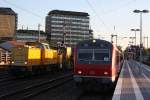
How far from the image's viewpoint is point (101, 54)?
2278 centimetres

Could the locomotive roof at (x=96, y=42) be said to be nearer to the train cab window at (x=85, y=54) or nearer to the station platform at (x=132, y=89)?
the train cab window at (x=85, y=54)

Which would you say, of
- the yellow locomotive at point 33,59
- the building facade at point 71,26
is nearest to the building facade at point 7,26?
the building facade at point 71,26

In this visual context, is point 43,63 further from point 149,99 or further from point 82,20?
point 82,20

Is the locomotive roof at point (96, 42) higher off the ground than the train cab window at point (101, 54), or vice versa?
the locomotive roof at point (96, 42)

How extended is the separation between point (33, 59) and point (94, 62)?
44.5 ft

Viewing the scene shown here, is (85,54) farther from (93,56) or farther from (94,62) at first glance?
(94,62)

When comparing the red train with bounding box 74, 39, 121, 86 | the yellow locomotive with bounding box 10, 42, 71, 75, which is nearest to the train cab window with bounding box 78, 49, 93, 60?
the red train with bounding box 74, 39, 121, 86

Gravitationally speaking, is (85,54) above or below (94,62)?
above

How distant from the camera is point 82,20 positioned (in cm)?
10856

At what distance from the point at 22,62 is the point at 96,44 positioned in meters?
12.5

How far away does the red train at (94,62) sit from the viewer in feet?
72.8

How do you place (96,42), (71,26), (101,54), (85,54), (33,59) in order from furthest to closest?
1. (71,26)
2. (33,59)
3. (85,54)
4. (96,42)
5. (101,54)

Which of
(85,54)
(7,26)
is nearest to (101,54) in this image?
(85,54)

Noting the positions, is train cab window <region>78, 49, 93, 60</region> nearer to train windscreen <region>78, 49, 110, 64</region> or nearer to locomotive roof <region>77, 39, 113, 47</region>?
train windscreen <region>78, 49, 110, 64</region>
